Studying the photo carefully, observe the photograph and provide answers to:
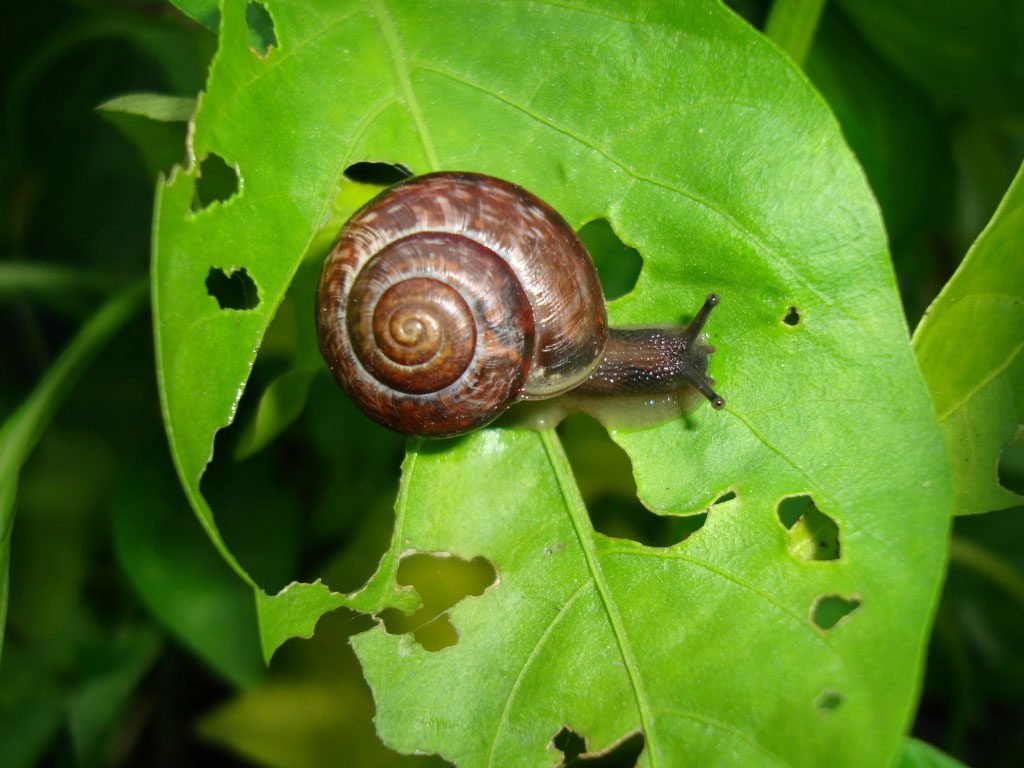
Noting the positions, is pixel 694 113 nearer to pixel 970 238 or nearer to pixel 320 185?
pixel 320 185

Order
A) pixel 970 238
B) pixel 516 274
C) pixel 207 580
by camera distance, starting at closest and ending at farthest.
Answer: pixel 516 274 → pixel 207 580 → pixel 970 238

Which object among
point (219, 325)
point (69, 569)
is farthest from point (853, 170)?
point (69, 569)

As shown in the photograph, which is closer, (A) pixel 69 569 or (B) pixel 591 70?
(B) pixel 591 70

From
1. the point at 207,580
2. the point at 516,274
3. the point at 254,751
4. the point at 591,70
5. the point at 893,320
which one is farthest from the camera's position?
the point at 254,751

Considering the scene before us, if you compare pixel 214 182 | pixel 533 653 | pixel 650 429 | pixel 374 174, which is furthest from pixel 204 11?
pixel 533 653

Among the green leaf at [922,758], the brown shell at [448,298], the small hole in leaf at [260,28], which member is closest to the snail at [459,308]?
the brown shell at [448,298]

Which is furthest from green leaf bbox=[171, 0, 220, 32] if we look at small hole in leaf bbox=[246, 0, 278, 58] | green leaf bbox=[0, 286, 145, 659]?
green leaf bbox=[0, 286, 145, 659]
